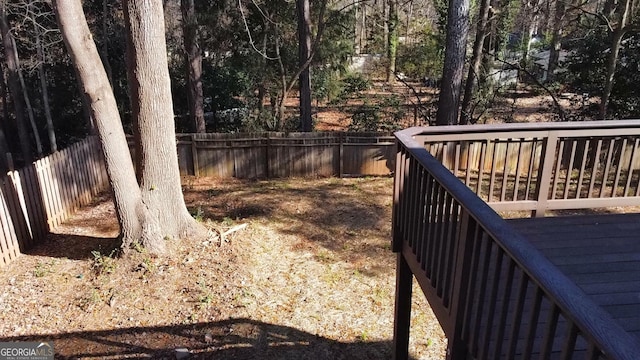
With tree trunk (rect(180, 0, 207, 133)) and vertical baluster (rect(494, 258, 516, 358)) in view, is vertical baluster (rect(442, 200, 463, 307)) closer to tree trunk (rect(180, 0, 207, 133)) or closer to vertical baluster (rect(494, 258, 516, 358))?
vertical baluster (rect(494, 258, 516, 358))

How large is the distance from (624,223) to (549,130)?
970mm

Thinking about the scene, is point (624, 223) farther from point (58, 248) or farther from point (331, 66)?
point (331, 66)

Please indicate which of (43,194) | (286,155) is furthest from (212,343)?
(286,155)

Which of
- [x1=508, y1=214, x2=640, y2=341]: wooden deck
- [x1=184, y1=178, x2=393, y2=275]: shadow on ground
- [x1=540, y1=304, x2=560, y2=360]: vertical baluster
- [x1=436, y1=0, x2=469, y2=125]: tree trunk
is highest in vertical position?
[x1=436, y1=0, x2=469, y2=125]: tree trunk

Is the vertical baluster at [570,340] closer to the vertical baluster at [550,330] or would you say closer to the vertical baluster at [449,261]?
Result: the vertical baluster at [550,330]

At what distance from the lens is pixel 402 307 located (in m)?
3.93

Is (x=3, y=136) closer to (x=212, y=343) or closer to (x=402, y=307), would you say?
(x=212, y=343)

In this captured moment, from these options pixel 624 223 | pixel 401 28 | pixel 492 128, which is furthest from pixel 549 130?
pixel 401 28

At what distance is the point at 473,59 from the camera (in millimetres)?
12359

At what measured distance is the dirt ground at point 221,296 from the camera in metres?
4.82

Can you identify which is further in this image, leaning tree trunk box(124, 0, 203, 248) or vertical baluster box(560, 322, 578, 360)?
leaning tree trunk box(124, 0, 203, 248)

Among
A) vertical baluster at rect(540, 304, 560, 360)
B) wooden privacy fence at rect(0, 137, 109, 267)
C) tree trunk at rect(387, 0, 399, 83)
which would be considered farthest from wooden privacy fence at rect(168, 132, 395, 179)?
tree trunk at rect(387, 0, 399, 83)

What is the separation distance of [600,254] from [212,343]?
149 inches

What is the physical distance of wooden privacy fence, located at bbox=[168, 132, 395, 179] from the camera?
1082 centimetres
